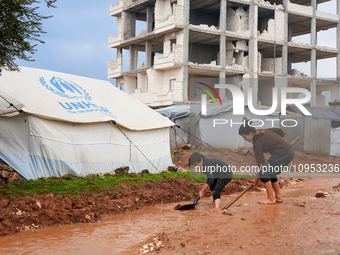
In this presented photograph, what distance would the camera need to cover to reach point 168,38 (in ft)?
98.3

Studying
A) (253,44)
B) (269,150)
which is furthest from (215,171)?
(253,44)

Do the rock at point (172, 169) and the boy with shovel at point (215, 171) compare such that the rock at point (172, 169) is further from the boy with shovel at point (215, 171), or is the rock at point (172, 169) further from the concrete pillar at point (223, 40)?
the concrete pillar at point (223, 40)

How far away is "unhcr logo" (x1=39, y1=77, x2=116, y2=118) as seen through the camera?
36.9 feet

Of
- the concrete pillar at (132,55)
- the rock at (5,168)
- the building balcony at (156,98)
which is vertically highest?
the concrete pillar at (132,55)

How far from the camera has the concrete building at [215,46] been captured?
94.6 feet

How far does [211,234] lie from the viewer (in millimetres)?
4848

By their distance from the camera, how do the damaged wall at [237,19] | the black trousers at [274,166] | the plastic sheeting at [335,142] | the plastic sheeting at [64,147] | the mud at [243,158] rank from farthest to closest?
the damaged wall at [237,19]
the plastic sheeting at [335,142]
the mud at [243,158]
the plastic sheeting at [64,147]
the black trousers at [274,166]

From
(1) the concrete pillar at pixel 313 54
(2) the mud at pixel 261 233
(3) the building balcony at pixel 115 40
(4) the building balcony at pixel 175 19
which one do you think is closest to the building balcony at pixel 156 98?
(4) the building balcony at pixel 175 19

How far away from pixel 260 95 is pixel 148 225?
103 ft

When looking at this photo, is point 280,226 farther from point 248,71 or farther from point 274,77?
point 274,77

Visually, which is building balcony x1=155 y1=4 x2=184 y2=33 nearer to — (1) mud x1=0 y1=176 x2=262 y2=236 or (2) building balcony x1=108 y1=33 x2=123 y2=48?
(2) building balcony x1=108 y1=33 x2=123 y2=48

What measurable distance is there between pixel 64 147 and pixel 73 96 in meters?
2.20

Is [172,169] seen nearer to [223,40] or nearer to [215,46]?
[223,40]

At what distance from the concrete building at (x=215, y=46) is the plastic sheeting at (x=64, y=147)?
52.2 ft
